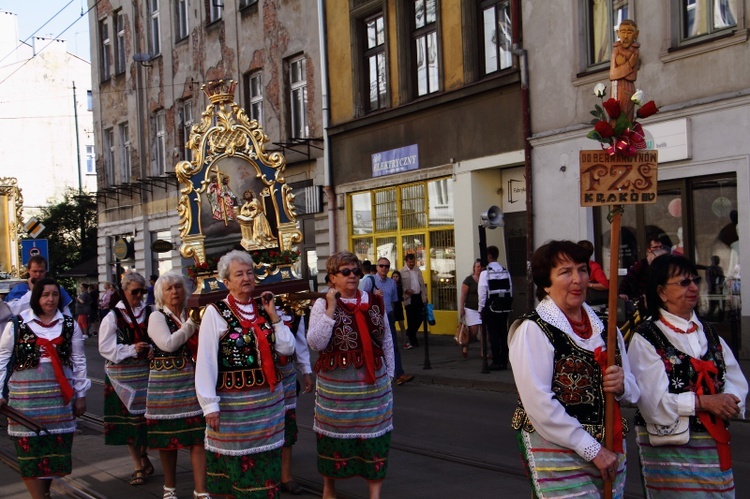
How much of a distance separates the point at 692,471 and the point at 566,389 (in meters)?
0.81

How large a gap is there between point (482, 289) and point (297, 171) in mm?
11344

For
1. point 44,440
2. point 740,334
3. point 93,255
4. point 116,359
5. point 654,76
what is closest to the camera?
point 44,440

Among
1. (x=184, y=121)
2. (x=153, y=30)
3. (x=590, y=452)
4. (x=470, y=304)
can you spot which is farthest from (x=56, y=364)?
(x=153, y=30)


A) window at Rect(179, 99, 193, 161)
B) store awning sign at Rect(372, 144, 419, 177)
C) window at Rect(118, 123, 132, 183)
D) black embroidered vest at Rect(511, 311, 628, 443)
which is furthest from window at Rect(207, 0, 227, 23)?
black embroidered vest at Rect(511, 311, 628, 443)

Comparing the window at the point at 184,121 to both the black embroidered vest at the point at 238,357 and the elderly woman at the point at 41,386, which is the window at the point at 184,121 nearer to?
the elderly woman at the point at 41,386

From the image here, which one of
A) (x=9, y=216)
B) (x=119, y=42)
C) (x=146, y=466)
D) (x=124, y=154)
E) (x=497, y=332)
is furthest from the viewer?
(x=124, y=154)

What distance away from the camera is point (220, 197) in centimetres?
945

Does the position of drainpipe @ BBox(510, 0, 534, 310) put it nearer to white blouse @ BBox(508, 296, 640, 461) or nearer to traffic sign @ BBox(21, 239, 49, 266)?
traffic sign @ BBox(21, 239, 49, 266)

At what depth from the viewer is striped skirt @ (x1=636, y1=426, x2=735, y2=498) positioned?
4508 mm

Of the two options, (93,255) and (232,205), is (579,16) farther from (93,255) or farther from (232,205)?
(93,255)

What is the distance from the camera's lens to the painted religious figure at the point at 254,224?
9.58m

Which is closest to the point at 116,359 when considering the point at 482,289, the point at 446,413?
the point at 446,413

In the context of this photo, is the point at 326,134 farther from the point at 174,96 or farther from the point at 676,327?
the point at 676,327

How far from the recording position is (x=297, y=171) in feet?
84.0
